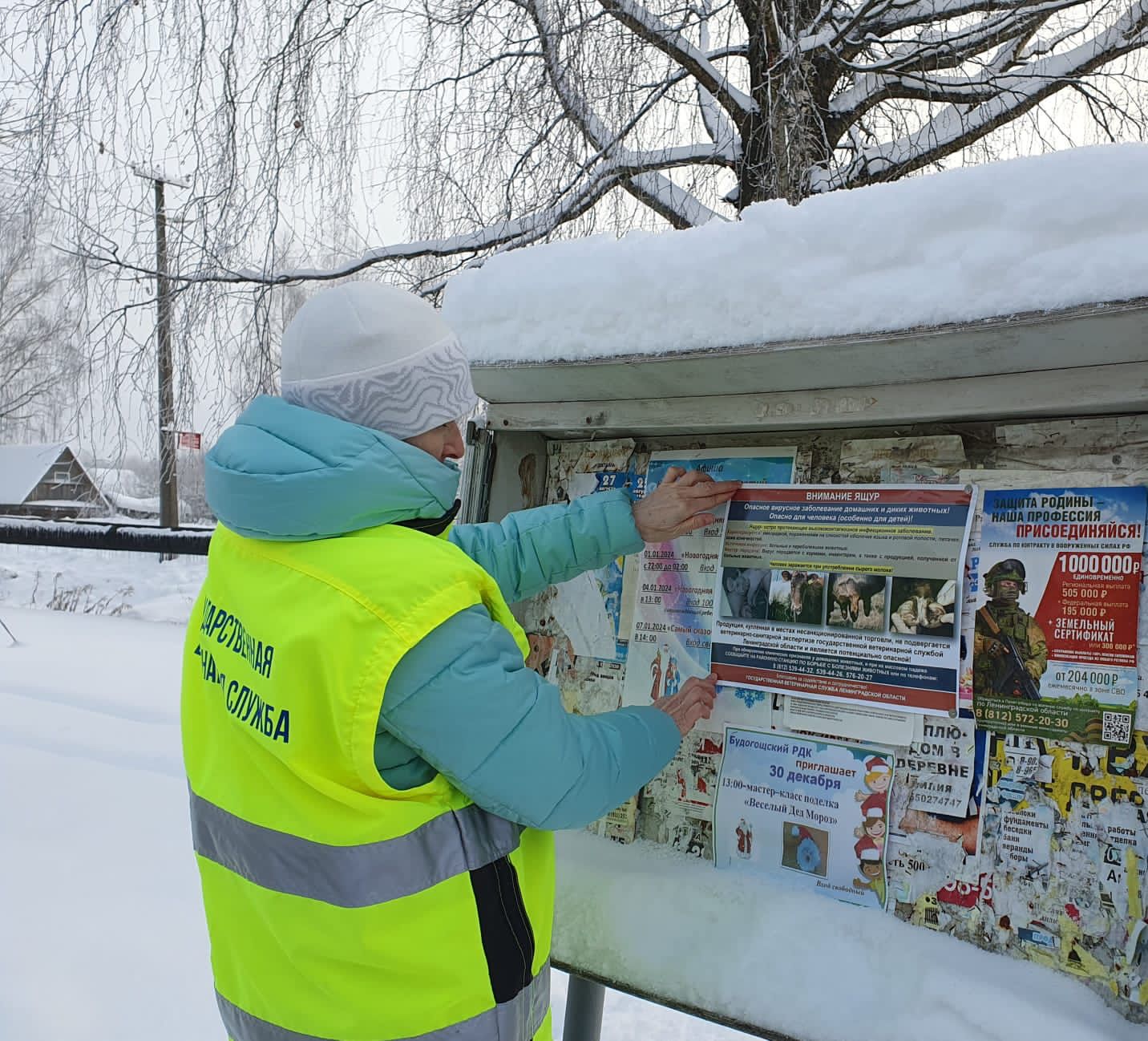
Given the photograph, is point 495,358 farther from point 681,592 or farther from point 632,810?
point 632,810

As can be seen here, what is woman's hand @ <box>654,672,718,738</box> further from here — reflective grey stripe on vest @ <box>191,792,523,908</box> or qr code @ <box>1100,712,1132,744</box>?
qr code @ <box>1100,712,1132,744</box>

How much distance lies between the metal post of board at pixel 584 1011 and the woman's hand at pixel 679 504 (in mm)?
771

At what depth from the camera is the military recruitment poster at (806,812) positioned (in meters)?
1.19

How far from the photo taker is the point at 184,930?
2.78m

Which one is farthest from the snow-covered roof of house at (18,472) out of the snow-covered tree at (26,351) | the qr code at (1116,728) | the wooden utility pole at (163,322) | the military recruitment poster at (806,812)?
the qr code at (1116,728)

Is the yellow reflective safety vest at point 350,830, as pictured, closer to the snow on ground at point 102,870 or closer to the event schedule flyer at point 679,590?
the event schedule flyer at point 679,590

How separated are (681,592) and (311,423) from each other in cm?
70

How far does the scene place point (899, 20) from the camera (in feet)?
9.96

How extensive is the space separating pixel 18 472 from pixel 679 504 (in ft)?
74.8

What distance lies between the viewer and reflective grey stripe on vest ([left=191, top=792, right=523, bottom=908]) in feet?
2.99

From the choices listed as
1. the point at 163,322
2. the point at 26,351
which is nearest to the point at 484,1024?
the point at 163,322

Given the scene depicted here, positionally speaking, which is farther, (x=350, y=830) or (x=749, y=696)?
(x=749, y=696)

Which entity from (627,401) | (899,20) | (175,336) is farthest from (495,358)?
(175,336)

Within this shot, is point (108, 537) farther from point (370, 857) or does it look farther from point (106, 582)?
point (106, 582)
